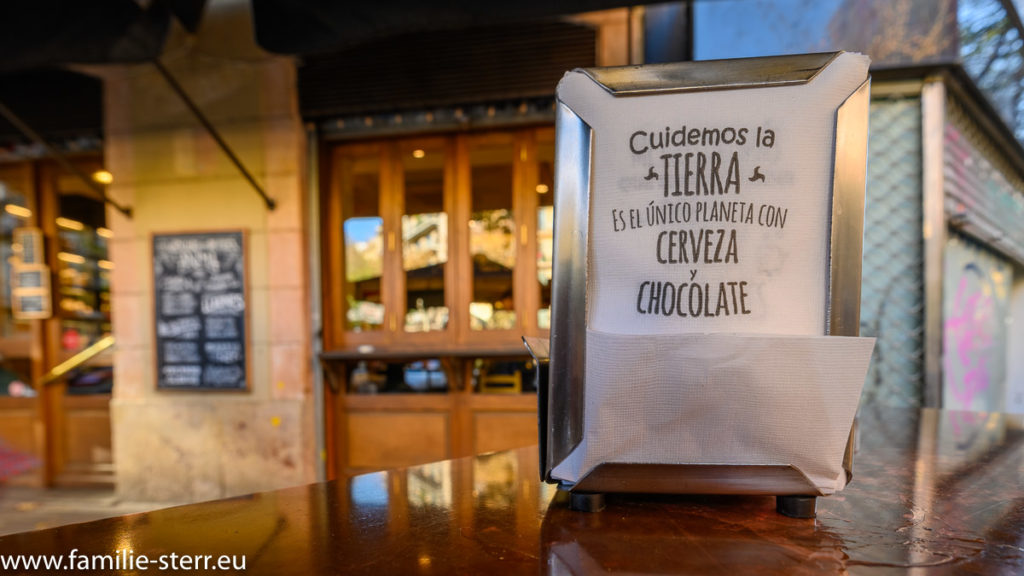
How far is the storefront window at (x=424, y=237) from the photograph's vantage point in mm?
4348

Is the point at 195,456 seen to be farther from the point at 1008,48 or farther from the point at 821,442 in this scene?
the point at 1008,48

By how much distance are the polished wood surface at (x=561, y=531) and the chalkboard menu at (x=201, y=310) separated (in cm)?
387

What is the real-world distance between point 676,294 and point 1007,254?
491 centimetres

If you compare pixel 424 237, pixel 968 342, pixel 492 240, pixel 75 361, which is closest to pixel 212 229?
pixel 424 237

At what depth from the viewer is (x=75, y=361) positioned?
189 inches

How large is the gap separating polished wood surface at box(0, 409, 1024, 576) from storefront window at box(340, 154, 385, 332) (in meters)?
3.65

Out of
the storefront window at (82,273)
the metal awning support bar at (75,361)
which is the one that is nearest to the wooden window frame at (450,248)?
the metal awning support bar at (75,361)

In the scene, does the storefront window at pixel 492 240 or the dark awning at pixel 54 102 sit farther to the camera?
the dark awning at pixel 54 102

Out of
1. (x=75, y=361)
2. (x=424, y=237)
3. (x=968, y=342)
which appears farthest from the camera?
(x=75, y=361)

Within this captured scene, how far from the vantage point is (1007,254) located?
12.8 feet

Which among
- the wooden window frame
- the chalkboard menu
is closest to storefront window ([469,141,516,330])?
the wooden window frame

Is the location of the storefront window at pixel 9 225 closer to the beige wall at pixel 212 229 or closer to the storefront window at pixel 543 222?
the beige wall at pixel 212 229

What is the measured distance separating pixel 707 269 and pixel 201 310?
4630 mm

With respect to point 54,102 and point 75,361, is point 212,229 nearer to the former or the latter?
point 54,102
